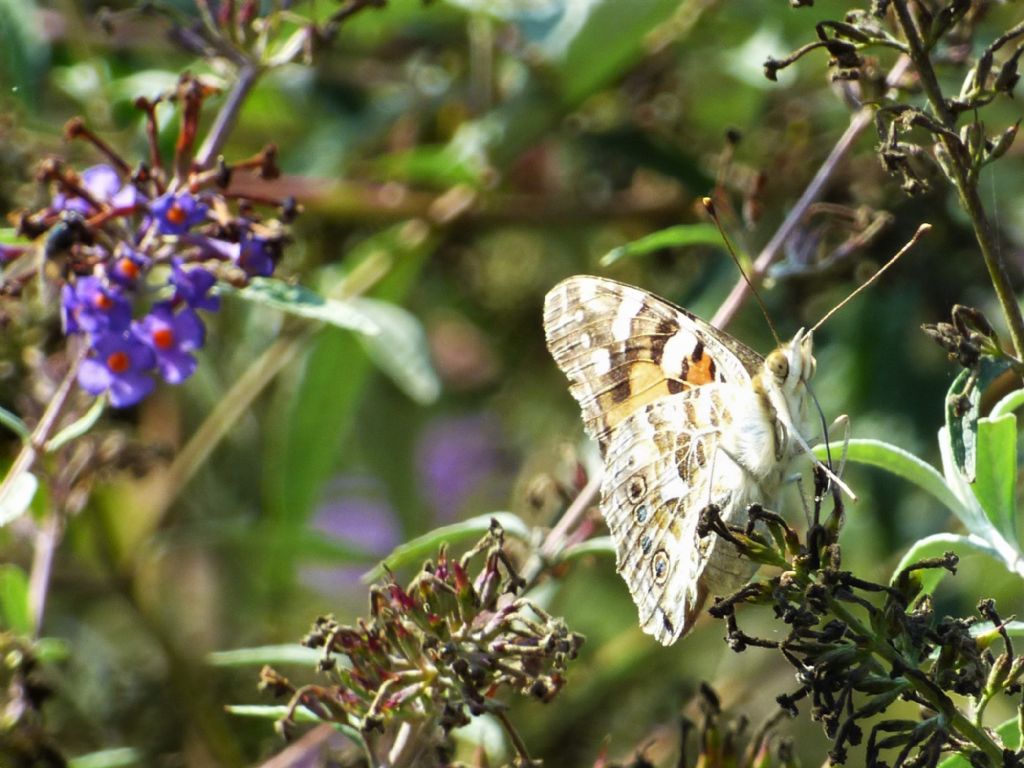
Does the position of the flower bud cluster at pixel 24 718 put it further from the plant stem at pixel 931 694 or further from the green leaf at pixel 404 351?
the plant stem at pixel 931 694

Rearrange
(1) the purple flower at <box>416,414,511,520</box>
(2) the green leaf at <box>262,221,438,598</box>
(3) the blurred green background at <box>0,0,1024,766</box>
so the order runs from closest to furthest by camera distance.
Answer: (3) the blurred green background at <box>0,0,1024,766</box>
(2) the green leaf at <box>262,221,438,598</box>
(1) the purple flower at <box>416,414,511,520</box>

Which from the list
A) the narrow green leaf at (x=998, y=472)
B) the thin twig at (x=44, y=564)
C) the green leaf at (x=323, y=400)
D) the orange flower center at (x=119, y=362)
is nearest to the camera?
the narrow green leaf at (x=998, y=472)

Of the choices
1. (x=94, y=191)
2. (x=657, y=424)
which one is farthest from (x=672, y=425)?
(x=94, y=191)

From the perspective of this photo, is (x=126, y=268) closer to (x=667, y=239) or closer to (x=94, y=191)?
(x=94, y=191)

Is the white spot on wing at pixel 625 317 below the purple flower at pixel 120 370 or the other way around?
the other way around

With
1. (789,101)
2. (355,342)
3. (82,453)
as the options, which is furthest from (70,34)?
(789,101)

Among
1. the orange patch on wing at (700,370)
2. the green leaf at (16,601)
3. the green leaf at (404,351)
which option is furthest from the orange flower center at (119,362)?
the orange patch on wing at (700,370)

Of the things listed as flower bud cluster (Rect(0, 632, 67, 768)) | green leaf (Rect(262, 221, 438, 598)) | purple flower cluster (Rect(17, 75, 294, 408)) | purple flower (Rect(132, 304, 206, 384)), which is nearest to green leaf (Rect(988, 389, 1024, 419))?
purple flower cluster (Rect(17, 75, 294, 408))

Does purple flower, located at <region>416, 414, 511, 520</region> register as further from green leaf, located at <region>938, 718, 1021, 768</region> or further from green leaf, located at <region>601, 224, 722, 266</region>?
green leaf, located at <region>938, 718, 1021, 768</region>
